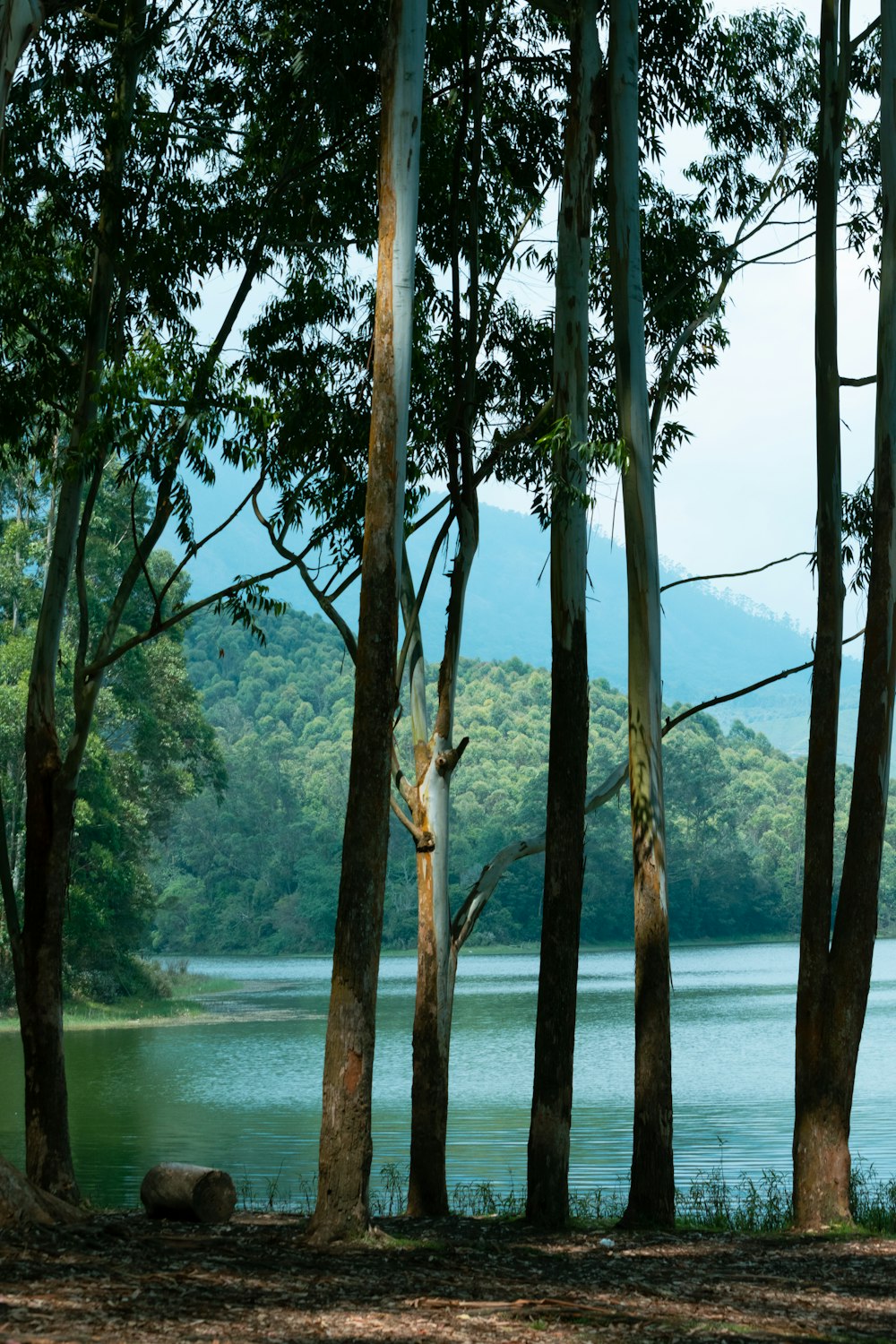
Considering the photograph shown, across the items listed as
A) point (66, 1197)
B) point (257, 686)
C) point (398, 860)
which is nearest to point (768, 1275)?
point (66, 1197)

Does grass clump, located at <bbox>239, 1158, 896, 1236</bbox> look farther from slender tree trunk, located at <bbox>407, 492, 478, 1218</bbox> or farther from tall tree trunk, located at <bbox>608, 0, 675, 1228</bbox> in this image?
tall tree trunk, located at <bbox>608, 0, 675, 1228</bbox>

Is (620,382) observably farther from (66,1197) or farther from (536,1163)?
(66,1197)

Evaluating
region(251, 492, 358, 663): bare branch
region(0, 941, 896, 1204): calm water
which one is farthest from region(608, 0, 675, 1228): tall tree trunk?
region(0, 941, 896, 1204): calm water

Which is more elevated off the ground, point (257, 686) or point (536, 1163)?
point (257, 686)

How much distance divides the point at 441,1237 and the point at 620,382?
4039 millimetres

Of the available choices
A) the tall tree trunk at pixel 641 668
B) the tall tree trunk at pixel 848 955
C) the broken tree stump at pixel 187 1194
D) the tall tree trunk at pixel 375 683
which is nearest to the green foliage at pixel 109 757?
the tall tree trunk at pixel 641 668

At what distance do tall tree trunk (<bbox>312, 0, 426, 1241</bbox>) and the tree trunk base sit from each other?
95 centimetres

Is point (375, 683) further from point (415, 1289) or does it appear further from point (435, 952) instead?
point (435, 952)

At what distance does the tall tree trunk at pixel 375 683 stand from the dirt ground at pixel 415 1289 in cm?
40

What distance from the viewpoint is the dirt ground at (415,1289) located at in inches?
144

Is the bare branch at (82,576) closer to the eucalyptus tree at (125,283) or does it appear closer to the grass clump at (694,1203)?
the eucalyptus tree at (125,283)

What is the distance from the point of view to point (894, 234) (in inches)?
293

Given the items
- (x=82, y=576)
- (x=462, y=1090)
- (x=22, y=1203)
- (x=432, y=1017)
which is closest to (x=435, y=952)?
(x=432, y=1017)

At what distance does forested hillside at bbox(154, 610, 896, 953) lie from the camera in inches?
1881
